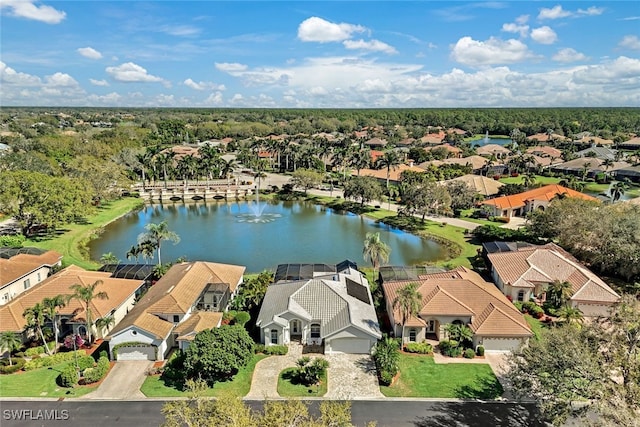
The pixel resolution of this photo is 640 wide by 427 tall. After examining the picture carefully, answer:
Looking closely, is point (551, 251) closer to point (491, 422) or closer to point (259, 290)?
point (491, 422)

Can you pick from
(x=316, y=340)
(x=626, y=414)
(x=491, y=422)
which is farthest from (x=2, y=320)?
(x=626, y=414)

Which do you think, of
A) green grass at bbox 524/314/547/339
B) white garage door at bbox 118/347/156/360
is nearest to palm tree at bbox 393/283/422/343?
green grass at bbox 524/314/547/339

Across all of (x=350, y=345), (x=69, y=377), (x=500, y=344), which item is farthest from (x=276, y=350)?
(x=500, y=344)

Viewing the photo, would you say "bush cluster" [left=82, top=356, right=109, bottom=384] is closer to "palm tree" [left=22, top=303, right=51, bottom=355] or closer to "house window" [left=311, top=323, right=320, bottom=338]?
"palm tree" [left=22, top=303, right=51, bottom=355]

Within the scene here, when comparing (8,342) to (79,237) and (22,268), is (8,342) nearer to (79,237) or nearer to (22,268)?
(22,268)

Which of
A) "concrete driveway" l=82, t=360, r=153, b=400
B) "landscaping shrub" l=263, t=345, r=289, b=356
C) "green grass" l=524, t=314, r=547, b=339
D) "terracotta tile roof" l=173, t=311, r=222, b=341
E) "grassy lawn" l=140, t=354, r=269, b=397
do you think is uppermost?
"terracotta tile roof" l=173, t=311, r=222, b=341

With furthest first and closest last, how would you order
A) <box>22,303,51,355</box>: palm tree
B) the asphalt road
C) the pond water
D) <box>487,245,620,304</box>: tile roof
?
the pond water, <box>487,245,620,304</box>: tile roof, <box>22,303,51,355</box>: palm tree, the asphalt road
